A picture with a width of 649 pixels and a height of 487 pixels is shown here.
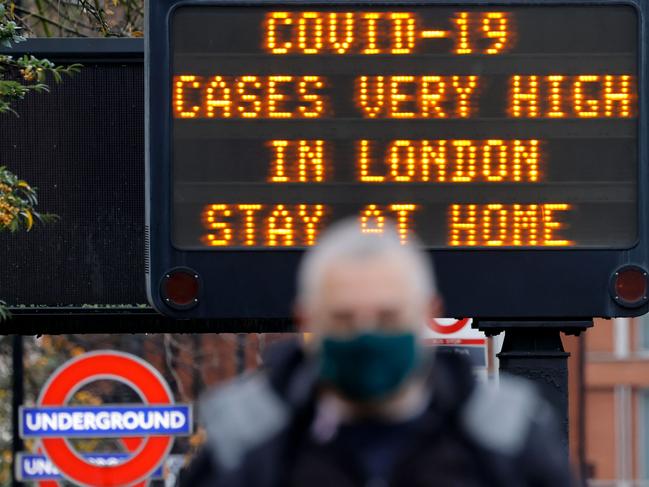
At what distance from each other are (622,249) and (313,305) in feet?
15.0

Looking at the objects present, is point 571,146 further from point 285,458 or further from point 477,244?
point 285,458

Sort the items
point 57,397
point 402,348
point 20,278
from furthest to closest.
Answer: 1. point 57,397
2. point 20,278
3. point 402,348

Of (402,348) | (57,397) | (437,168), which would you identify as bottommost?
(57,397)

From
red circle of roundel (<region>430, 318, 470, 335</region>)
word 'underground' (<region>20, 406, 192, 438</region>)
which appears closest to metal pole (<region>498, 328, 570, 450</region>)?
red circle of roundel (<region>430, 318, 470, 335</region>)

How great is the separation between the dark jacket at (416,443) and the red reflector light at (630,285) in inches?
173

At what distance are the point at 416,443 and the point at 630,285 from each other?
4.59 metres

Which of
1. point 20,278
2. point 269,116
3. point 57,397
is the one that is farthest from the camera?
point 57,397

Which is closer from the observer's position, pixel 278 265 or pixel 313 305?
pixel 313 305

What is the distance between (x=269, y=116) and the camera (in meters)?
6.94

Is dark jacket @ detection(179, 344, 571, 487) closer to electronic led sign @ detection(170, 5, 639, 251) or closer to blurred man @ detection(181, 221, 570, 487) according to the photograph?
blurred man @ detection(181, 221, 570, 487)

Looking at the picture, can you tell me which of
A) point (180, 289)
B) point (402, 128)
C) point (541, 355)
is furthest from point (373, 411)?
point (541, 355)

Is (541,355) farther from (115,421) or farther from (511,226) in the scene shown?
(115,421)

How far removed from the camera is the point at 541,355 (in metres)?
7.36

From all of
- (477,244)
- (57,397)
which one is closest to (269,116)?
(477,244)
